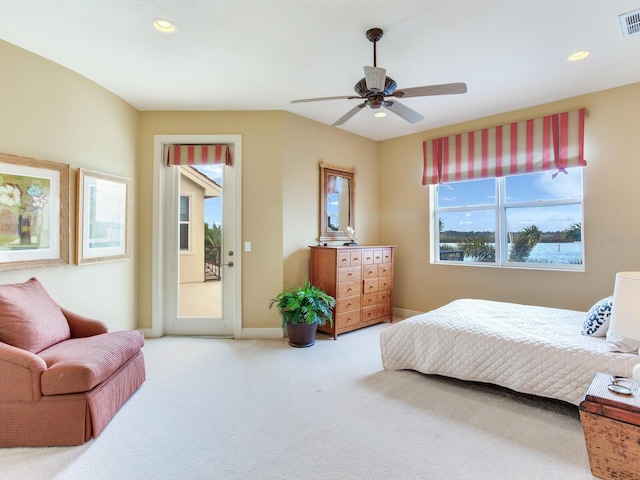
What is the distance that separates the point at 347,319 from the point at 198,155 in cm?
278

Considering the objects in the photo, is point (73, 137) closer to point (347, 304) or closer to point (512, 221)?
point (347, 304)

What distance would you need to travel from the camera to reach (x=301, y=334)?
3.76 metres

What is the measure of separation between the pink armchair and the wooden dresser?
91.2 inches

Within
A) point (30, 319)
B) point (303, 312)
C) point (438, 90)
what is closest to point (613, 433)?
point (438, 90)

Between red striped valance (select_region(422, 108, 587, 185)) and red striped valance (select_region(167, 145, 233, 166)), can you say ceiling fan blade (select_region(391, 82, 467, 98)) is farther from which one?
red striped valance (select_region(167, 145, 233, 166))

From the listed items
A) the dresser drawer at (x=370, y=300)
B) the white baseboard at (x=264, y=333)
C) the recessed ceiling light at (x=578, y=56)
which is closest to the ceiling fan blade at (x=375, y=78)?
the recessed ceiling light at (x=578, y=56)

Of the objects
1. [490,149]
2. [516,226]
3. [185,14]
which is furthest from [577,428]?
[185,14]

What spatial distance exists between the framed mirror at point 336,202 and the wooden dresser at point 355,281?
521mm

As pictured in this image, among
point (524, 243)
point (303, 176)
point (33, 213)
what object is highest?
point (303, 176)

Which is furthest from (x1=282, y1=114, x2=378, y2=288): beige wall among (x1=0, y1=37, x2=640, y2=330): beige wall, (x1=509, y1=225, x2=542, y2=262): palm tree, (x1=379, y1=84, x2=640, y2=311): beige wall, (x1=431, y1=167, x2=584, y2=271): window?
(x1=509, y1=225, x2=542, y2=262): palm tree

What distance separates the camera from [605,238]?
357 cm

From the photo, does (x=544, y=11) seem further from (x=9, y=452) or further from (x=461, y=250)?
(x=9, y=452)

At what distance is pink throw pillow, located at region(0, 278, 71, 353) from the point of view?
2182 millimetres

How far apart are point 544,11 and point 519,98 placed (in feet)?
5.38
